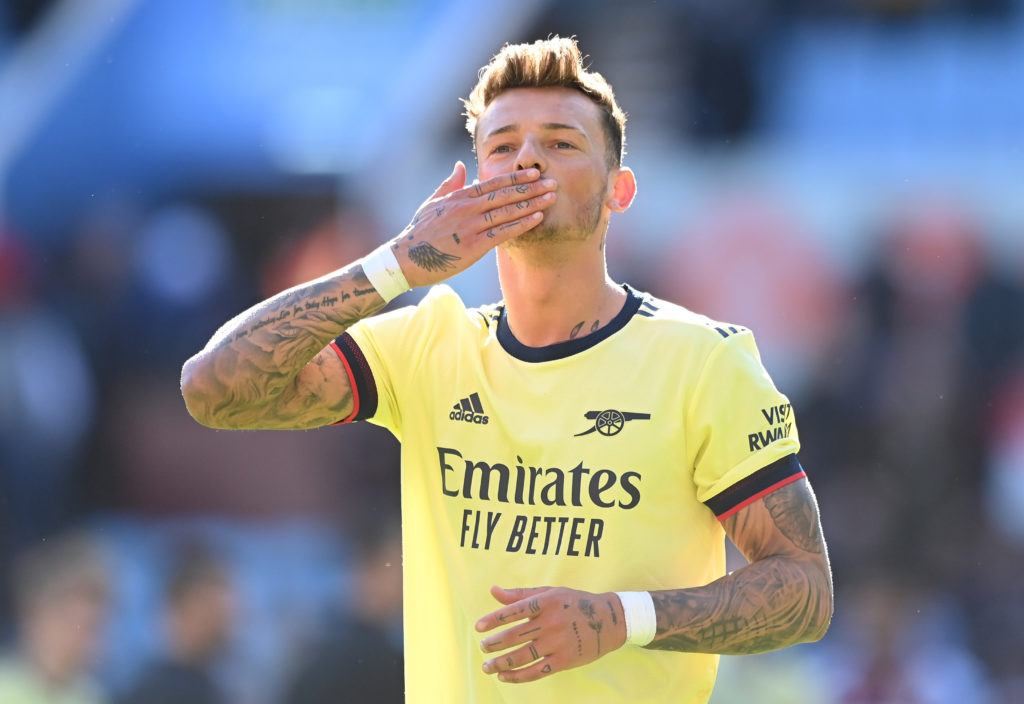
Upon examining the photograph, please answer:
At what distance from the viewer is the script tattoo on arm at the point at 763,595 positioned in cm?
338

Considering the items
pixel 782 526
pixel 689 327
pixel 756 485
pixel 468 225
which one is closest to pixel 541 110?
pixel 468 225

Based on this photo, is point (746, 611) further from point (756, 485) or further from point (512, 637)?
point (512, 637)

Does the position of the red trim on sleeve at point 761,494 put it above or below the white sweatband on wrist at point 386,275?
below

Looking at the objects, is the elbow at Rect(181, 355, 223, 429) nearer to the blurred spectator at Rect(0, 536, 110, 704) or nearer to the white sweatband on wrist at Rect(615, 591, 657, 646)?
the white sweatband on wrist at Rect(615, 591, 657, 646)

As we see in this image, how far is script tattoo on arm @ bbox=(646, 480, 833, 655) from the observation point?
3.38m

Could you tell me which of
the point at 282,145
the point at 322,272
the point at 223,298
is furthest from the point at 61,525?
the point at 282,145

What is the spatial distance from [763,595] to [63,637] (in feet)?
14.9

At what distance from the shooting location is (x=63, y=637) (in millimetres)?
6707

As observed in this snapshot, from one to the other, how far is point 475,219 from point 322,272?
20.7 ft

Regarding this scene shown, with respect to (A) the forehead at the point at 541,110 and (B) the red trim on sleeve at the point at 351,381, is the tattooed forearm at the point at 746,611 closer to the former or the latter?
(B) the red trim on sleeve at the point at 351,381

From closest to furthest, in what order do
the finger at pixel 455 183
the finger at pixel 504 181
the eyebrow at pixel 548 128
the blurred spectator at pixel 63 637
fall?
1. the finger at pixel 504 181
2. the finger at pixel 455 183
3. the eyebrow at pixel 548 128
4. the blurred spectator at pixel 63 637

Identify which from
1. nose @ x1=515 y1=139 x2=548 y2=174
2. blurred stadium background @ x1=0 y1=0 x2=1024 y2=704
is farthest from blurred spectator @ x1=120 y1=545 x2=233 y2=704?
nose @ x1=515 y1=139 x2=548 y2=174

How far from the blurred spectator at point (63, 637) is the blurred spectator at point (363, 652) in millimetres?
1078

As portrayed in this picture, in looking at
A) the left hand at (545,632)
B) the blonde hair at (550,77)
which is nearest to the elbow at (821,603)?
the left hand at (545,632)
